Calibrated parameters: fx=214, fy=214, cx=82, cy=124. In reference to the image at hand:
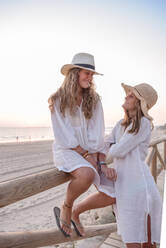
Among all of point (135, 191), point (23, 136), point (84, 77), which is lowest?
point (23, 136)

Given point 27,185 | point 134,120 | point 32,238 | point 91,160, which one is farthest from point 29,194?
point 134,120

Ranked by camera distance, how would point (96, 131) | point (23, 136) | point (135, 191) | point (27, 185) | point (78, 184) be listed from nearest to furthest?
point (27, 185), point (78, 184), point (135, 191), point (96, 131), point (23, 136)

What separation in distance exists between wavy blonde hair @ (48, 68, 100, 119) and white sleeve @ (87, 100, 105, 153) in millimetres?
56

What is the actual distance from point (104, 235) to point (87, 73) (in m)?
1.88

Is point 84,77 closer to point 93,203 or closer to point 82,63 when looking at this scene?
point 82,63

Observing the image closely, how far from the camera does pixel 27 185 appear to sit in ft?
4.19

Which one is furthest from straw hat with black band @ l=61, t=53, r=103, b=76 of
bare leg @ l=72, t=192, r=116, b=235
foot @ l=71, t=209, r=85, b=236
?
foot @ l=71, t=209, r=85, b=236

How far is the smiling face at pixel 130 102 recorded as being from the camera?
1.86m

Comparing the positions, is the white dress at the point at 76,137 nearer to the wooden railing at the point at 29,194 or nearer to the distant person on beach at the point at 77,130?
the distant person on beach at the point at 77,130

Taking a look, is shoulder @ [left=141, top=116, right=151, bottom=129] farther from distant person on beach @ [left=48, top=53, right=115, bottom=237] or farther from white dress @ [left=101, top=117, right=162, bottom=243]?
distant person on beach @ [left=48, top=53, right=115, bottom=237]

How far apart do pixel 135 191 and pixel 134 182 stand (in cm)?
7

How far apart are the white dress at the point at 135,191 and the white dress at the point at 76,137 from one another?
0.45ft

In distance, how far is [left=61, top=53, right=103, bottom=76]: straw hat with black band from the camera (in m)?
1.77

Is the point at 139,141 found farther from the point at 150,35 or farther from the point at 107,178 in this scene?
the point at 150,35
